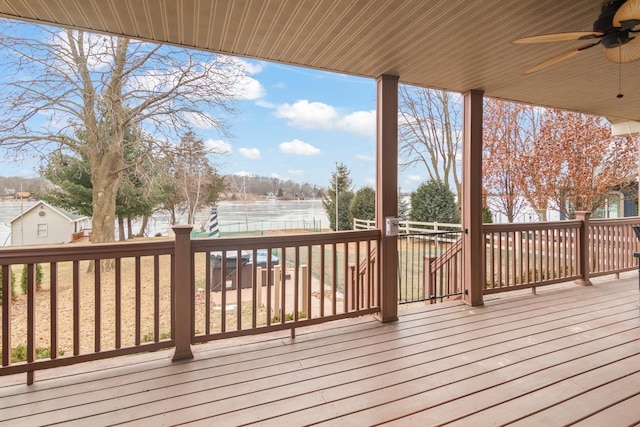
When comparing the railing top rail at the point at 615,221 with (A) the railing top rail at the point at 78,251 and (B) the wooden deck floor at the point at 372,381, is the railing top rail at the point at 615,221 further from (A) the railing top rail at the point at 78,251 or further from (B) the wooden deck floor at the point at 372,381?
(A) the railing top rail at the point at 78,251

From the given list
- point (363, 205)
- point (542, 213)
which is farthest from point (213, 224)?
point (542, 213)

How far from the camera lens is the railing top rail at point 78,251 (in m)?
2.04

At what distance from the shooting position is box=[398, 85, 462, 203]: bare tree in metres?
11.8

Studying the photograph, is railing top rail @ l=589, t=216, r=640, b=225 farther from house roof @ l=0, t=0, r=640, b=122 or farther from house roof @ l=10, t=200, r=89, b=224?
house roof @ l=10, t=200, r=89, b=224

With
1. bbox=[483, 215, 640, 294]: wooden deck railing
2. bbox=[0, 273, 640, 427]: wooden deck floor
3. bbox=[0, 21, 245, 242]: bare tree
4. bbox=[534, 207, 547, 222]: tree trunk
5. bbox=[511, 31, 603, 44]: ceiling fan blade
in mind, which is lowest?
bbox=[0, 273, 640, 427]: wooden deck floor

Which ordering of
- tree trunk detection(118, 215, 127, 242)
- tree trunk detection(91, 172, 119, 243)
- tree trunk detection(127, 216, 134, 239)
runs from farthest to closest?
1. tree trunk detection(127, 216, 134, 239)
2. tree trunk detection(118, 215, 127, 242)
3. tree trunk detection(91, 172, 119, 243)

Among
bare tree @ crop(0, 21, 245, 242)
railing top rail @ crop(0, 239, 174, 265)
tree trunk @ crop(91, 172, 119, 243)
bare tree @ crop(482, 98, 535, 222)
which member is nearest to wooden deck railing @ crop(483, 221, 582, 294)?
railing top rail @ crop(0, 239, 174, 265)

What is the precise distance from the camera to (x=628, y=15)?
6.14 feet

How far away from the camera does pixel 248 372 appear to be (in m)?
2.30

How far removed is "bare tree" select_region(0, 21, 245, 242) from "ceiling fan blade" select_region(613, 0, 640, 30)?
7.68 metres

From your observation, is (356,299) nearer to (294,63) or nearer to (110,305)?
(294,63)

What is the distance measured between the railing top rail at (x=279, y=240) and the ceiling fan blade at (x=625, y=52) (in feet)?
7.25

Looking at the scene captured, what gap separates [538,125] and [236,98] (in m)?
8.28

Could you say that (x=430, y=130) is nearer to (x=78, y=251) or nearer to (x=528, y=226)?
(x=528, y=226)
